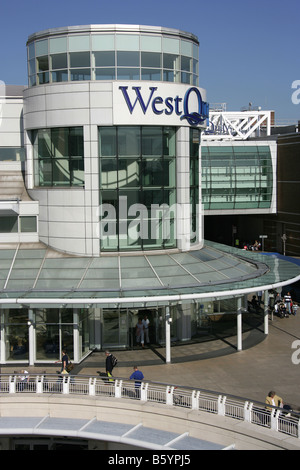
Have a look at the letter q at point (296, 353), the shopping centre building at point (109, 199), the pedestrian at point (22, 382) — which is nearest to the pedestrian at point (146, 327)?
the shopping centre building at point (109, 199)

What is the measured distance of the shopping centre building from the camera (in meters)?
25.6

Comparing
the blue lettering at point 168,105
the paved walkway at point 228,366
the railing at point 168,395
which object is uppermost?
the blue lettering at point 168,105

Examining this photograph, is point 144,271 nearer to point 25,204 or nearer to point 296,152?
point 25,204

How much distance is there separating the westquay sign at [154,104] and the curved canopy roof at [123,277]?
6277mm

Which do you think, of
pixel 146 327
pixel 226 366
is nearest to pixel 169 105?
pixel 146 327

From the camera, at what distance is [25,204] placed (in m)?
29.2

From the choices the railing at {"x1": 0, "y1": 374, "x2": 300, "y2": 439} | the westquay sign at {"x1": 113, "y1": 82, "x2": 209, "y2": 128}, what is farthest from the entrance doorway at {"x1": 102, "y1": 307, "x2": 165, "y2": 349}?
the westquay sign at {"x1": 113, "y1": 82, "x2": 209, "y2": 128}

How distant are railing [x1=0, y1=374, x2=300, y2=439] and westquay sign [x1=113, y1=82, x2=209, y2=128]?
1222cm

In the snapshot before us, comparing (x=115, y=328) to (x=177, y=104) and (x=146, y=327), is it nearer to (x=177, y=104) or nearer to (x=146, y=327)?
(x=146, y=327)

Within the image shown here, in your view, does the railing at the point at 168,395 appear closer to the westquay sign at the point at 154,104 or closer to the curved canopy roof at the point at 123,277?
the curved canopy roof at the point at 123,277

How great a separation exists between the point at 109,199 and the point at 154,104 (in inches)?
191

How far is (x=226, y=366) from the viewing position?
80.0 ft

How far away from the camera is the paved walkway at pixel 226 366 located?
2181 cm
